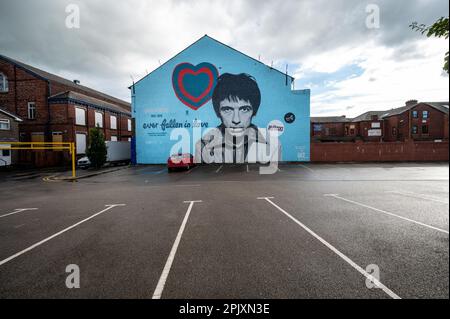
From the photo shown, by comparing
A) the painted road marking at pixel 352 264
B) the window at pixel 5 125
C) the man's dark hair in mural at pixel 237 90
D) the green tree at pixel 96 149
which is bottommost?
the painted road marking at pixel 352 264

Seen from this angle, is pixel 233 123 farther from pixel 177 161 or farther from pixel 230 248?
pixel 230 248

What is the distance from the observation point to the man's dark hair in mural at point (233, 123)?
2286cm

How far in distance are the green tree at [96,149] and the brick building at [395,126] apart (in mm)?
41622

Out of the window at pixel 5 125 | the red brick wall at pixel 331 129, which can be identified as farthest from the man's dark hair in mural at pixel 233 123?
the red brick wall at pixel 331 129

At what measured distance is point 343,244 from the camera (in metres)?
4.11

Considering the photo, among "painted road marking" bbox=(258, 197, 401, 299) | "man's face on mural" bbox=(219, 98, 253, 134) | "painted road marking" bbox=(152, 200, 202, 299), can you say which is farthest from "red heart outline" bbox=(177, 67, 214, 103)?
"painted road marking" bbox=(258, 197, 401, 299)

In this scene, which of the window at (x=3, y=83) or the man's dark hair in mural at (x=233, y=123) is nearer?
the man's dark hair in mural at (x=233, y=123)

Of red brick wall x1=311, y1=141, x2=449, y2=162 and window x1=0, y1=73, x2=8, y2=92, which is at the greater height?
window x1=0, y1=73, x2=8, y2=92

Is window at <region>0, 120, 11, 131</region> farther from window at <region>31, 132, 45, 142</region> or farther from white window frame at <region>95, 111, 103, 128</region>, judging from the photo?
white window frame at <region>95, 111, 103, 128</region>

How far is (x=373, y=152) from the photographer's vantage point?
78.3ft

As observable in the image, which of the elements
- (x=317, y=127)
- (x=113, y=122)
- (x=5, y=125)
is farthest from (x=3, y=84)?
(x=317, y=127)

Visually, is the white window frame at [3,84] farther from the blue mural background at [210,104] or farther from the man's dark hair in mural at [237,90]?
the man's dark hair in mural at [237,90]

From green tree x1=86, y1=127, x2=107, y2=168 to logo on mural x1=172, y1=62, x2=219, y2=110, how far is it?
9683 mm

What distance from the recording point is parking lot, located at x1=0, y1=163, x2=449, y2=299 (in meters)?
2.87
